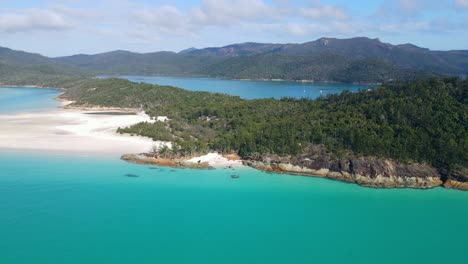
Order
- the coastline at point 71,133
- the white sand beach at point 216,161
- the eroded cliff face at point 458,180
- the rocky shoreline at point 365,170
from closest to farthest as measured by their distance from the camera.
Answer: the eroded cliff face at point 458,180 < the rocky shoreline at point 365,170 < the white sand beach at point 216,161 < the coastline at point 71,133

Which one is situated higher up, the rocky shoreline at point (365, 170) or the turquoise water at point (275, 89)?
the turquoise water at point (275, 89)

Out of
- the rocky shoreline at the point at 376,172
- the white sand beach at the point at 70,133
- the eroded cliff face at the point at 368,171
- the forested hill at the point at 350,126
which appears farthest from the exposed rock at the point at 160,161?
the rocky shoreline at the point at 376,172

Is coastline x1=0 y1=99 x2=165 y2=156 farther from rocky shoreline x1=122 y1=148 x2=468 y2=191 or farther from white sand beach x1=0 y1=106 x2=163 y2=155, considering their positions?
rocky shoreline x1=122 y1=148 x2=468 y2=191

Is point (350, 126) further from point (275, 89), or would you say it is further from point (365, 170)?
point (275, 89)

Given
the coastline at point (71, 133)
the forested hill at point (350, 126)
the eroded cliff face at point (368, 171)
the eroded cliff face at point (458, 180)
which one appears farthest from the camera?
the coastline at point (71, 133)

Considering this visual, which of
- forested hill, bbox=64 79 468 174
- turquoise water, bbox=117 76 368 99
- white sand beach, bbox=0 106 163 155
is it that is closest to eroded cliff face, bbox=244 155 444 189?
forested hill, bbox=64 79 468 174

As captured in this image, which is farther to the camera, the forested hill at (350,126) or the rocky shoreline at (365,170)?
the forested hill at (350,126)

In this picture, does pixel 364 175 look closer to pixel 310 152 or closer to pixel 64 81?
pixel 310 152

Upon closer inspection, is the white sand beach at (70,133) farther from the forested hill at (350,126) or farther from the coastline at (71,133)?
the forested hill at (350,126)
